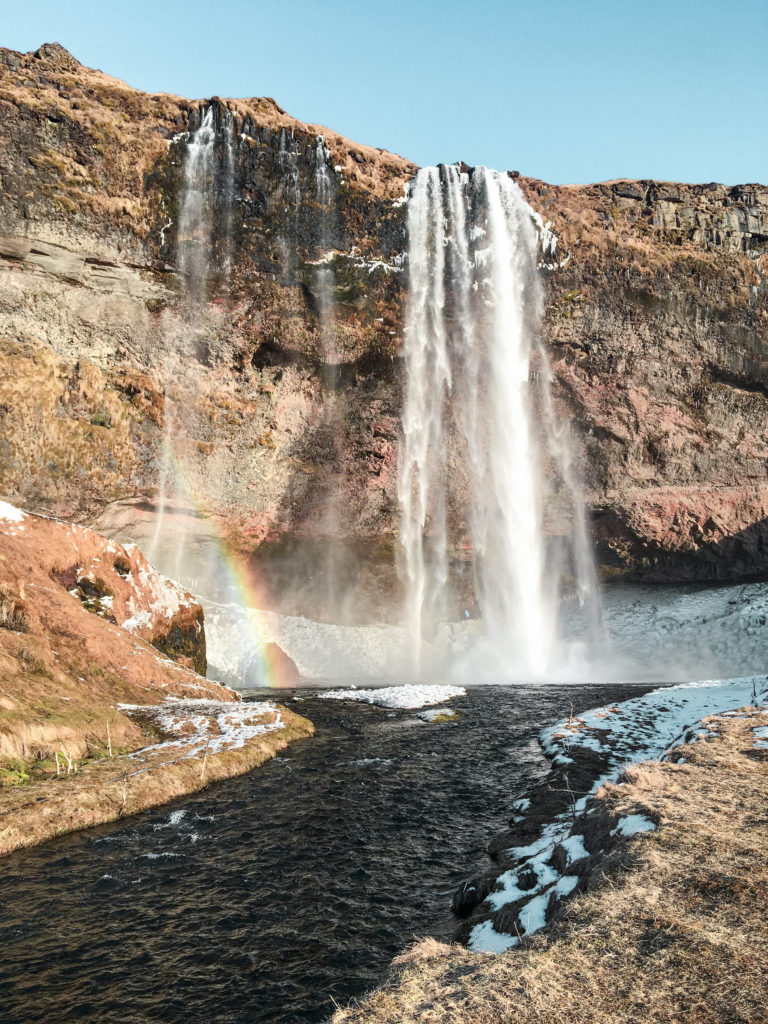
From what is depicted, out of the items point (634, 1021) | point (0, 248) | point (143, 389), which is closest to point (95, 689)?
point (634, 1021)

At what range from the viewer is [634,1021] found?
13.9 feet

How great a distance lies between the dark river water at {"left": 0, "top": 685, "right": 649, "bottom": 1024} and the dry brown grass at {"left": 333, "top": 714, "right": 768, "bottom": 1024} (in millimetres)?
1633

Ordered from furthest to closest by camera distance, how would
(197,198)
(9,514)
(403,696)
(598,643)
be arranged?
1. (598,643)
2. (197,198)
3. (403,696)
4. (9,514)

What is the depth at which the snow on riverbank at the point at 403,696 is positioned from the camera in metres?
25.8

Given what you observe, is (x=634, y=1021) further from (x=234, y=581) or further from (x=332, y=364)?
(x=234, y=581)

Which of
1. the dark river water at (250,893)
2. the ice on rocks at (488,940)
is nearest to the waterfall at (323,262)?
the dark river water at (250,893)

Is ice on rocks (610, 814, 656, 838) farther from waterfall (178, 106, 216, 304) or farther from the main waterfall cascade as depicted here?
waterfall (178, 106, 216, 304)

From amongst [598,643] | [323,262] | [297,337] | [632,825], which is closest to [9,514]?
[297,337]

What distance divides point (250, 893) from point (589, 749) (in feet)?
32.9

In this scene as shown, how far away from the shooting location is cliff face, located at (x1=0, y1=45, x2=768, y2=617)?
33656mm

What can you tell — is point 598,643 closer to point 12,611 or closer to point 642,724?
point 642,724

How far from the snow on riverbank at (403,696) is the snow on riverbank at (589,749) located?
745 centimetres

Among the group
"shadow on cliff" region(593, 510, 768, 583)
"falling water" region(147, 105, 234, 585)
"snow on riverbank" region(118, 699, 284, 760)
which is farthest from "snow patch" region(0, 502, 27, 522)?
"shadow on cliff" region(593, 510, 768, 583)

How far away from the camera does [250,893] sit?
892 cm
